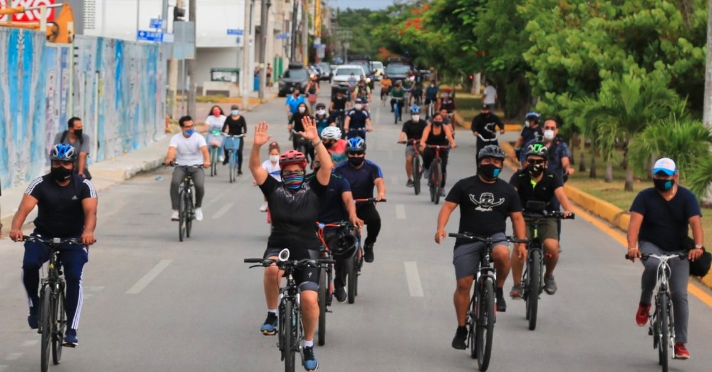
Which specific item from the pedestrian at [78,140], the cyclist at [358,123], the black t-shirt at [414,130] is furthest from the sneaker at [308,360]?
the cyclist at [358,123]

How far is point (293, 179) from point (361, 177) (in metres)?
3.77

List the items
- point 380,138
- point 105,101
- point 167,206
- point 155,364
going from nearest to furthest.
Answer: point 155,364 < point 167,206 < point 105,101 < point 380,138

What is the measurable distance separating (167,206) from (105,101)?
9701 mm

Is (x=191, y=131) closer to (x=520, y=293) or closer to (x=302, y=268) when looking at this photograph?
(x=520, y=293)

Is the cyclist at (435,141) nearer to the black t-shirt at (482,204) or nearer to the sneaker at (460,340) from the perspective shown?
the black t-shirt at (482,204)

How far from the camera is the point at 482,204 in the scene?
10.7 m

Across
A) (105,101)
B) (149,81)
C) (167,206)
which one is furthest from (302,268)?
(149,81)

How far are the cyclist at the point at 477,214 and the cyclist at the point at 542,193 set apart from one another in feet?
6.62

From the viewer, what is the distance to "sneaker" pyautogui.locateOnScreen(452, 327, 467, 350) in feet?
35.0

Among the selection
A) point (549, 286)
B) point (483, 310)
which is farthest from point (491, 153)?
point (549, 286)

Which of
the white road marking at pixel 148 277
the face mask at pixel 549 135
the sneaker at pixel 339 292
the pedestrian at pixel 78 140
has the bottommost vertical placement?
the white road marking at pixel 148 277

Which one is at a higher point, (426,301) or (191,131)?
(191,131)

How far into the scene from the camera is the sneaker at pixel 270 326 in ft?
33.3

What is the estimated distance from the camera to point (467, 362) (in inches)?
417
